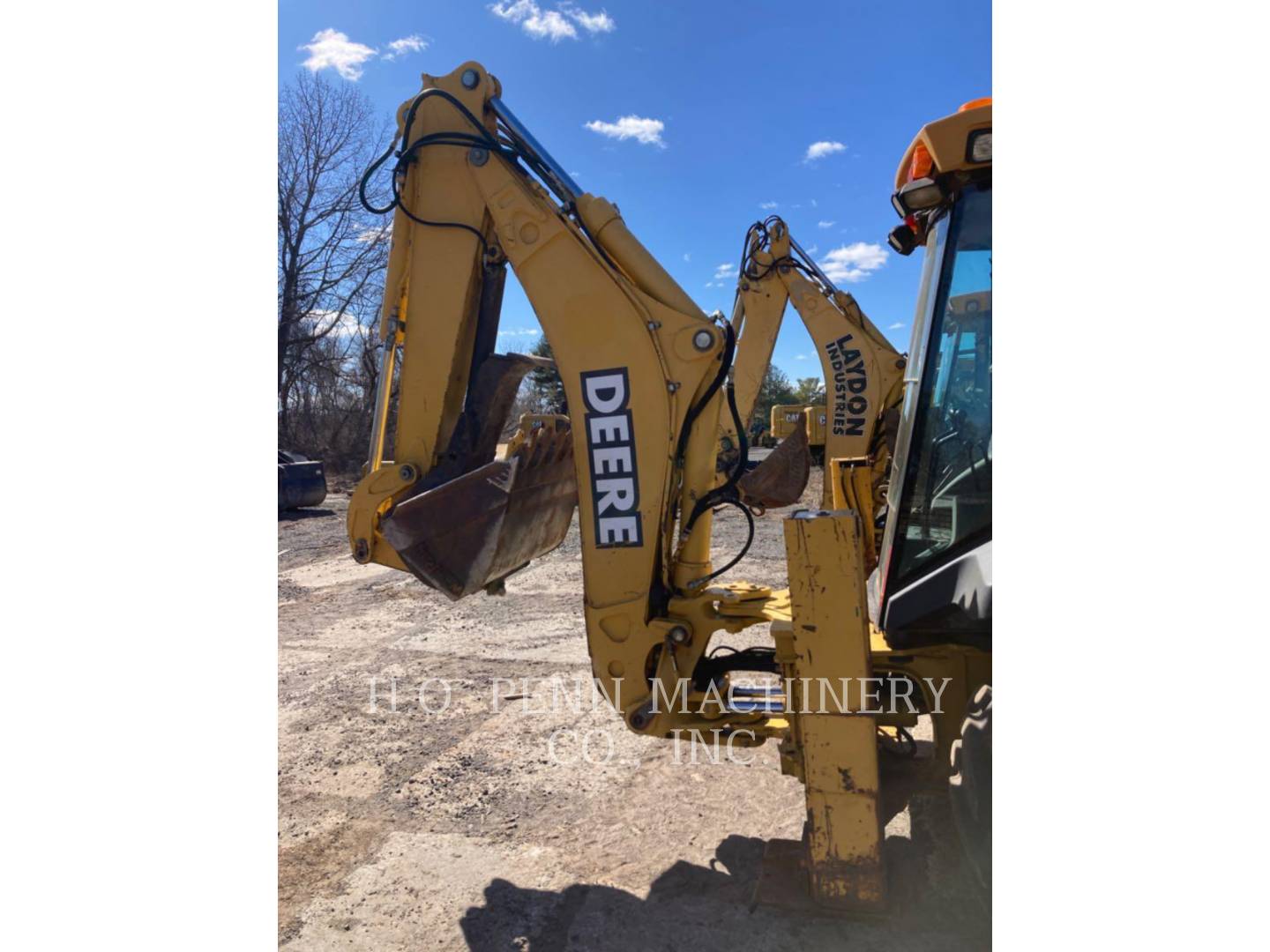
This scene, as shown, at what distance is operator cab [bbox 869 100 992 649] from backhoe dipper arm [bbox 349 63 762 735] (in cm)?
69

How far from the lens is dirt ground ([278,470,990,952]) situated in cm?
261

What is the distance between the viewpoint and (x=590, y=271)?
2900 mm

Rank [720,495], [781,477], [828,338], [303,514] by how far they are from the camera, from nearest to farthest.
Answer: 1. [720,495]
2. [828,338]
3. [781,477]
4. [303,514]

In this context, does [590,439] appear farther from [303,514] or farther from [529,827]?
[303,514]

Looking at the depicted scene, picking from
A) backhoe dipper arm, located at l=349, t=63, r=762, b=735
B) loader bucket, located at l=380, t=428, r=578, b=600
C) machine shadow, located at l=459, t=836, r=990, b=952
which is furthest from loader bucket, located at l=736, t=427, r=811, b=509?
machine shadow, located at l=459, t=836, r=990, b=952

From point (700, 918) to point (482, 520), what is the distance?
5.27ft

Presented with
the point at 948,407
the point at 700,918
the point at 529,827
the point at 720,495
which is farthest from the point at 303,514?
the point at 948,407

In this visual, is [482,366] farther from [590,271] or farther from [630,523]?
[630,523]

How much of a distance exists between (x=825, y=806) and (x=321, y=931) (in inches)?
69.0

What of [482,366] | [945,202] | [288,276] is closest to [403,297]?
[482,366]

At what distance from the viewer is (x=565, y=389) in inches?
115

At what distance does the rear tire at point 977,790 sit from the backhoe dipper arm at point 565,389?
77 centimetres

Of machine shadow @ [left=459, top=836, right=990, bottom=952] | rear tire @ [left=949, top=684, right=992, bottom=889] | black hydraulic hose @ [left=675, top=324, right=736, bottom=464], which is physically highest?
black hydraulic hose @ [left=675, top=324, right=736, bottom=464]

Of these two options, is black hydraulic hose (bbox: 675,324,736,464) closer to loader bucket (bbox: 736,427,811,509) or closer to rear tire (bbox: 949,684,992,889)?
rear tire (bbox: 949,684,992,889)
